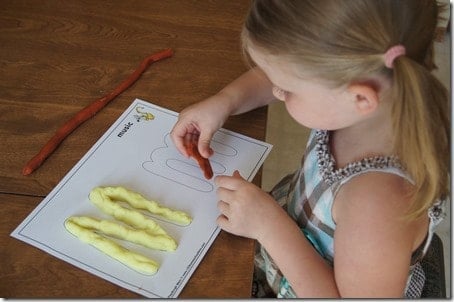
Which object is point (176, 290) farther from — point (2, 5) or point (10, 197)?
point (2, 5)

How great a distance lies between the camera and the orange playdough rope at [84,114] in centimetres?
76

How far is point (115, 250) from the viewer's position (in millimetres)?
→ 653

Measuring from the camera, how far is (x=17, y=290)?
0.62 metres

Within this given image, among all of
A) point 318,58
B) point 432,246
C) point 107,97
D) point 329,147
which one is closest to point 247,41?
point 318,58

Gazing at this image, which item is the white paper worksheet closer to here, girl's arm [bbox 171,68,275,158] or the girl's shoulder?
girl's arm [bbox 171,68,275,158]

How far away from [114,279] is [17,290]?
0.11 m

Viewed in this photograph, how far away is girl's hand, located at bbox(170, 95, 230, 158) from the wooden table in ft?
0.13

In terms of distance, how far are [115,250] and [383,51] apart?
40 centimetres

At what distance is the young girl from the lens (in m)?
0.57

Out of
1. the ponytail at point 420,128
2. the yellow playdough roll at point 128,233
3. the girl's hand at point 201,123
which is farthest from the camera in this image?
the girl's hand at point 201,123

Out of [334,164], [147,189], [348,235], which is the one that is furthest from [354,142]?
[147,189]

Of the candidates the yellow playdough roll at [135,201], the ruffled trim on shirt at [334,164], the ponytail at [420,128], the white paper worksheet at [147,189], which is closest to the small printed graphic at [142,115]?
the white paper worksheet at [147,189]

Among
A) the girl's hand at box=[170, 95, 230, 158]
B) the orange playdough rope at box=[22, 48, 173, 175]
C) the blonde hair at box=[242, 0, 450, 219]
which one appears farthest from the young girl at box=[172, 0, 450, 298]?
the orange playdough rope at box=[22, 48, 173, 175]

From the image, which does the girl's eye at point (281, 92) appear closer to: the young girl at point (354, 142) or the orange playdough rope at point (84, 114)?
the young girl at point (354, 142)
